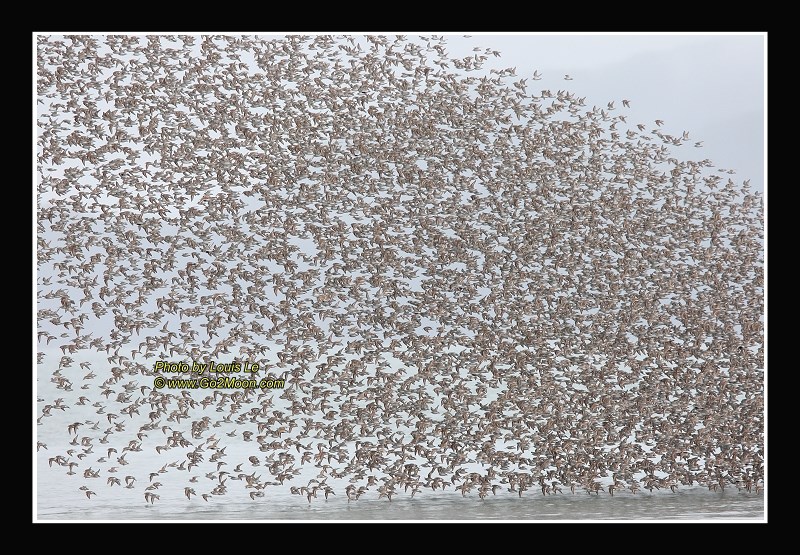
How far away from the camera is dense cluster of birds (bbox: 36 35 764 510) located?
231 inches

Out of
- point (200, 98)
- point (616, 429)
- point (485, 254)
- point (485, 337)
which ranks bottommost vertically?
point (616, 429)

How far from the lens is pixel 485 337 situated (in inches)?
234

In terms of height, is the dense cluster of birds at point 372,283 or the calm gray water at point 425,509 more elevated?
the dense cluster of birds at point 372,283

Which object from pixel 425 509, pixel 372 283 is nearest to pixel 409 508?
pixel 425 509

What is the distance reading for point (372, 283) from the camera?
5922 millimetres

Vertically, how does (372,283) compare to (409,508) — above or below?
above

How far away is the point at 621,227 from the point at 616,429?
1.26m

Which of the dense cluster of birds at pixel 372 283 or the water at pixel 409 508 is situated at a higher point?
the dense cluster of birds at pixel 372 283

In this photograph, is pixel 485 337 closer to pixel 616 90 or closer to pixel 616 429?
pixel 616 429

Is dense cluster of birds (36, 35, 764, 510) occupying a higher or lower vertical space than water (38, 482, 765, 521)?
higher

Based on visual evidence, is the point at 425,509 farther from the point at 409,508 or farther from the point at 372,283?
the point at 372,283

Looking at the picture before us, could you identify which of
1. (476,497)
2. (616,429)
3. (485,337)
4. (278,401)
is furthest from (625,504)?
(278,401)

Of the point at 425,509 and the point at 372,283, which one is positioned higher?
the point at 372,283

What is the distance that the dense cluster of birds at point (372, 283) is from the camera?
5.87 meters
